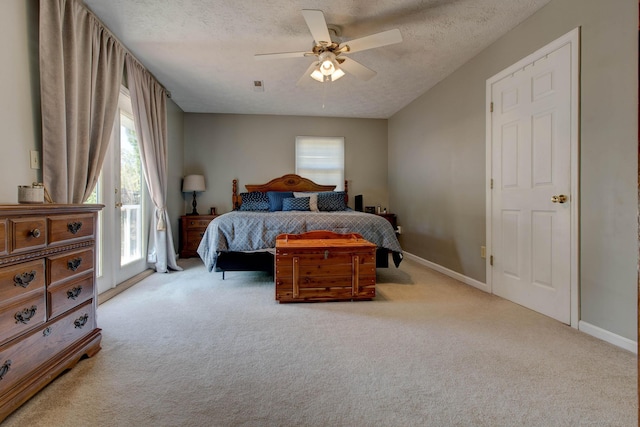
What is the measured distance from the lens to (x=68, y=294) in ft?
4.83

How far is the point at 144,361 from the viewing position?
1564 mm

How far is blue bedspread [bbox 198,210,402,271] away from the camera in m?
3.04

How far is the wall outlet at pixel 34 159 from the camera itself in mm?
1810

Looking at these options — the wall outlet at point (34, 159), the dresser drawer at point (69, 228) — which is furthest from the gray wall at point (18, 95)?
the dresser drawer at point (69, 228)

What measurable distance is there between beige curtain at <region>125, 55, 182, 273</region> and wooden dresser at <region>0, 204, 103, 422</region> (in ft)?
6.26

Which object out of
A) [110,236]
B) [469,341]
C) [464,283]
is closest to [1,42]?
[110,236]

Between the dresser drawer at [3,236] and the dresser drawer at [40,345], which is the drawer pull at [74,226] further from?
the dresser drawer at [40,345]

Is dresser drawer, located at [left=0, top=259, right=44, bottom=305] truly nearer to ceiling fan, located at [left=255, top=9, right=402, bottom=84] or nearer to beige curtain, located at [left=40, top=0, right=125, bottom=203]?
beige curtain, located at [left=40, top=0, right=125, bottom=203]

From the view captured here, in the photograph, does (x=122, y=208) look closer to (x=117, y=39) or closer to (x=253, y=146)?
(x=117, y=39)

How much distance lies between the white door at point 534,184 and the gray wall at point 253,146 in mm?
2782

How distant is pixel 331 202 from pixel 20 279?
11.7 feet

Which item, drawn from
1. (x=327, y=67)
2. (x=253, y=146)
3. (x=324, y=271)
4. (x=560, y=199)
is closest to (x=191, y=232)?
(x=253, y=146)

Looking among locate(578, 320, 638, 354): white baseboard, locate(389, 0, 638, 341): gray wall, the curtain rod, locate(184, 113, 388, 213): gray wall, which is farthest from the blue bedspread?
locate(184, 113, 388, 213): gray wall

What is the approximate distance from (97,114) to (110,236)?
1.16m
